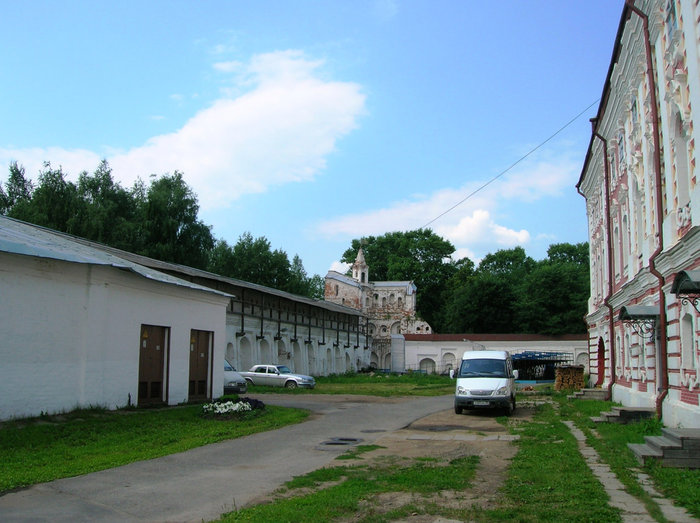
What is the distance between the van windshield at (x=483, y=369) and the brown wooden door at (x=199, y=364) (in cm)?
802

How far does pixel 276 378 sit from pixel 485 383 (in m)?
16.5

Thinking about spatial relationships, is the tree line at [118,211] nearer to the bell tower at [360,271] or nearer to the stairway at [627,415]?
the bell tower at [360,271]

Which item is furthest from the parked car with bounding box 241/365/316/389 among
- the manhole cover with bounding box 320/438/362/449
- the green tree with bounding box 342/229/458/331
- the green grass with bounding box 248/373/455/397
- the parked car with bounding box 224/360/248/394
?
the green tree with bounding box 342/229/458/331

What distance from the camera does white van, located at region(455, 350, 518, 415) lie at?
18.7 meters

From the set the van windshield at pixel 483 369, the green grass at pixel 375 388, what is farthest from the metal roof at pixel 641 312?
the green grass at pixel 375 388

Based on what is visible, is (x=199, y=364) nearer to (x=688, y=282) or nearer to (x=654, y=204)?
(x=654, y=204)

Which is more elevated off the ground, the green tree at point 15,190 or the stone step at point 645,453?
the green tree at point 15,190

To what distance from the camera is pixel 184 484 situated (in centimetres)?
812

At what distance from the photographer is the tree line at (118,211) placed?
44094 millimetres

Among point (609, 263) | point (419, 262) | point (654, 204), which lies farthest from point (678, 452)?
point (419, 262)

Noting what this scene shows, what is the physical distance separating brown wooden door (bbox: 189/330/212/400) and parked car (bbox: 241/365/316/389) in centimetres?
1363

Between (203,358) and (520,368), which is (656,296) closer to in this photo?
(203,358)

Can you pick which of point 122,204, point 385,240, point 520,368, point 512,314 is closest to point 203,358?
point 122,204

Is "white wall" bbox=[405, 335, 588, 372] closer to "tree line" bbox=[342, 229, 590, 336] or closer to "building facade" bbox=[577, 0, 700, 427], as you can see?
"tree line" bbox=[342, 229, 590, 336]
